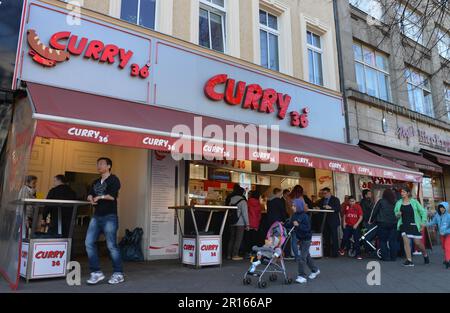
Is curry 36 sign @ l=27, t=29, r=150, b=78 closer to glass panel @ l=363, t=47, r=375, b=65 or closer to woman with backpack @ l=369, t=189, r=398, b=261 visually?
woman with backpack @ l=369, t=189, r=398, b=261

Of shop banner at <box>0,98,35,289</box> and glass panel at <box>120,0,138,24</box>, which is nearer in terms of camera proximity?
shop banner at <box>0,98,35,289</box>

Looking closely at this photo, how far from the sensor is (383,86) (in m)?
15.7

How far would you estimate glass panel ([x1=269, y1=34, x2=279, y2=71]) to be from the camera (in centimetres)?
1193

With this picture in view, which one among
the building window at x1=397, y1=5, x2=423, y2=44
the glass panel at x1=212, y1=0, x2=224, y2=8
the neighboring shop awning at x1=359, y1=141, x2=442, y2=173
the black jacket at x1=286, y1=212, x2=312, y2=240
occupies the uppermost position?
the glass panel at x1=212, y1=0, x2=224, y2=8

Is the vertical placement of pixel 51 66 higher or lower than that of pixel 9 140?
higher

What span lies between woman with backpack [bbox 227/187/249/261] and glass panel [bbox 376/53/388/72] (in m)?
9.94

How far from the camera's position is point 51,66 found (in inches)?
287

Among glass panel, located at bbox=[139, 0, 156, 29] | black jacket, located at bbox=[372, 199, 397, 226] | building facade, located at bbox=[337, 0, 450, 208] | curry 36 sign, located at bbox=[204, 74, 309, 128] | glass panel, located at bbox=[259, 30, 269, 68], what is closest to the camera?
glass panel, located at bbox=[139, 0, 156, 29]

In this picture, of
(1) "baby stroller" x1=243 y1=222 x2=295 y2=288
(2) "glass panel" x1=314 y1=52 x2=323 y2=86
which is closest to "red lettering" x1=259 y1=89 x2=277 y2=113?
(2) "glass panel" x1=314 y1=52 x2=323 y2=86

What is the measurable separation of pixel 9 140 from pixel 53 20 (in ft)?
7.97

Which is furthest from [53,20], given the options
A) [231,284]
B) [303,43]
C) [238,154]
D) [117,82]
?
[303,43]

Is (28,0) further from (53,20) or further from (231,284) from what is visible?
(231,284)

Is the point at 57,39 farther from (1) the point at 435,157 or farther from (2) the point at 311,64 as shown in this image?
(1) the point at 435,157

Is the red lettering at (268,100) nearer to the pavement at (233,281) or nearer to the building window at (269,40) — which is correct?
the building window at (269,40)
